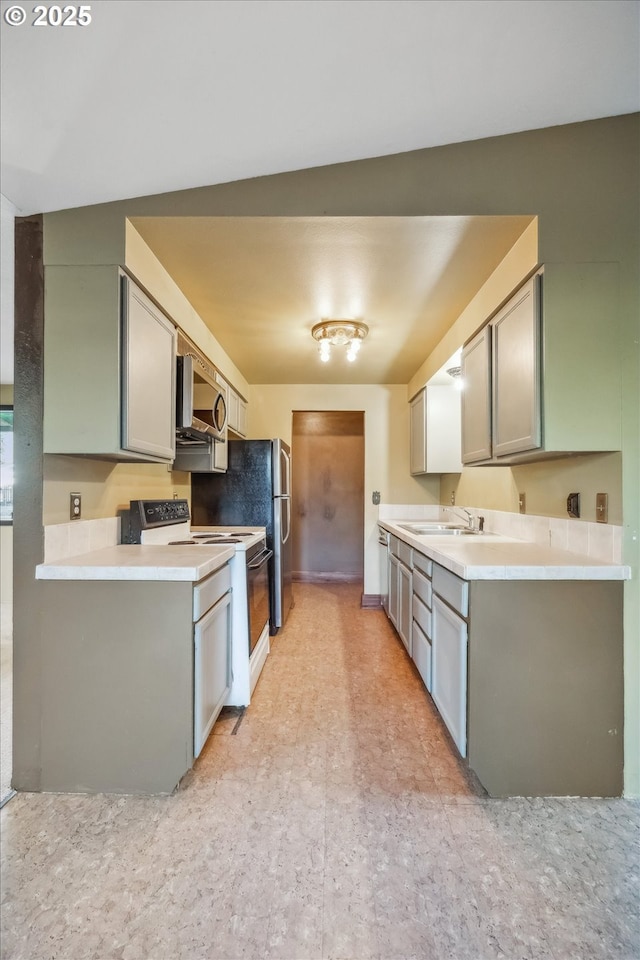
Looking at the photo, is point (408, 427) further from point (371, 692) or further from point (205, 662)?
point (205, 662)

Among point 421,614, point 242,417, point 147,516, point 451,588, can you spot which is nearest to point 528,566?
point 451,588

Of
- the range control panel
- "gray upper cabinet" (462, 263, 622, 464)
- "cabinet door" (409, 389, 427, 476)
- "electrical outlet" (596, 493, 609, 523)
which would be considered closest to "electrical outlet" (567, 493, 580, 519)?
"electrical outlet" (596, 493, 609, 523)

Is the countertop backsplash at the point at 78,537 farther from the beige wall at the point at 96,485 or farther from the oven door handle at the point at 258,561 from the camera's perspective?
the oven door handle at the point at 258,561

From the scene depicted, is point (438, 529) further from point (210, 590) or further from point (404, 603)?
point (210, 590)

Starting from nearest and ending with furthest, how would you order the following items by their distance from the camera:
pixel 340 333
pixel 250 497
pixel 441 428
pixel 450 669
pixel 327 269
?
pixel 450 669
pixel 327 269
pixel 340 333
pixel 250 497
pixel 441 428

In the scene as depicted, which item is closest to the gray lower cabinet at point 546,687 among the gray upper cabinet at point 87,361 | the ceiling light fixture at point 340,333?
the gray upper cabinet at point 87,361

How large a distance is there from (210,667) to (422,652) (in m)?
1.17

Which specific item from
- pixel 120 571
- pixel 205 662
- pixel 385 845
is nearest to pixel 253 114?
pixel 120 571

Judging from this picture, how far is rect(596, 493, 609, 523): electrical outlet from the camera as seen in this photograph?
1.80 metres

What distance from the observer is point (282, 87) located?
1479mm

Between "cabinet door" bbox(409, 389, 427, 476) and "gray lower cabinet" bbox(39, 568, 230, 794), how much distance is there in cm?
269

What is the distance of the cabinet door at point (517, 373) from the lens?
5.96 feet

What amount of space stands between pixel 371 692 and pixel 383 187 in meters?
2.56

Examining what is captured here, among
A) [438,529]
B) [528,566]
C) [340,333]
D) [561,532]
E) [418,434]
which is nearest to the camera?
[528,566]
